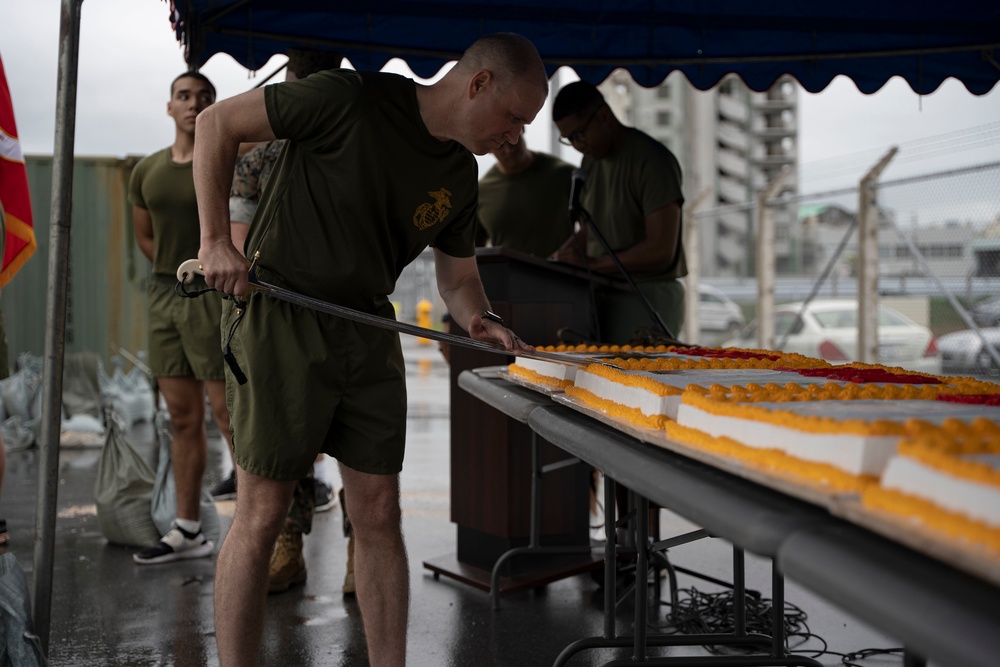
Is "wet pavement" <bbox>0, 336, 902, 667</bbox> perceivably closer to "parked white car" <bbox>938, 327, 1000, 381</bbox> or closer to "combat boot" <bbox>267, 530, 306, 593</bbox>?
"combat boot" <bbox>267, 530, 306, 593</bbox>

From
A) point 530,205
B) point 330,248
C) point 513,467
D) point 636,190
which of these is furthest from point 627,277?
point 330,248

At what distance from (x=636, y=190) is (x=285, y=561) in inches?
89.7

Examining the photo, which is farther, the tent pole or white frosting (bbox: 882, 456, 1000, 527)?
the tent pole

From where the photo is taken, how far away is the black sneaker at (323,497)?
564 cm

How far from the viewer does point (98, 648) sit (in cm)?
334

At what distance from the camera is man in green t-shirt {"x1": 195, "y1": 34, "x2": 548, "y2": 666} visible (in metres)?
2.38

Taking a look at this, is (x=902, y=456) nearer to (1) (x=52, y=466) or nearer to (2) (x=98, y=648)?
(1) (x=52, y=466)

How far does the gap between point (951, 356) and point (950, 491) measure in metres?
9.35

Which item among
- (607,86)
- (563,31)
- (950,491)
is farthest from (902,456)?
(607,86)

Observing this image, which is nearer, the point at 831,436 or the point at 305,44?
the point at 831,436

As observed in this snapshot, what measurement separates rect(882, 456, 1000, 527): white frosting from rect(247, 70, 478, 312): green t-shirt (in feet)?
5.27

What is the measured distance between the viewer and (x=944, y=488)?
42.4 inches

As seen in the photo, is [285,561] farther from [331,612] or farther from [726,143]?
[726,143]

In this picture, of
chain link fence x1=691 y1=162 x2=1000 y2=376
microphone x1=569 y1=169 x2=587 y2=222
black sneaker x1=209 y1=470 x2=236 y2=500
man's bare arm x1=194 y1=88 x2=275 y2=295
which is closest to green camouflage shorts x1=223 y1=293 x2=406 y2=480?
man's bare arm x1=194 y1=88 x2=275 y2=295
